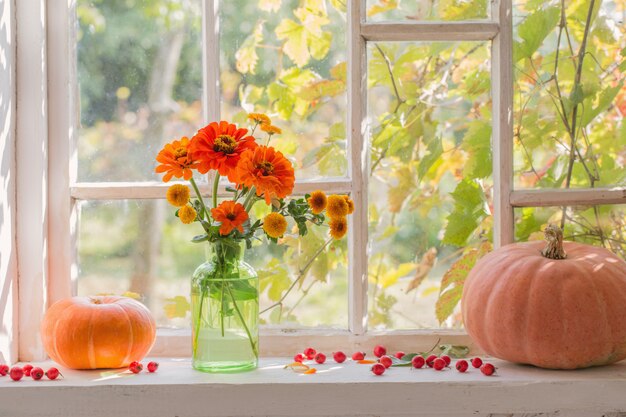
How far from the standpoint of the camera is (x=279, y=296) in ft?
5.40

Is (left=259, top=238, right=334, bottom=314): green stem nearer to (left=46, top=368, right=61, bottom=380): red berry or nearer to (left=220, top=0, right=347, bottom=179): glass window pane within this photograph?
(left=220, top=0, right=347, bottom=179): glass window pane

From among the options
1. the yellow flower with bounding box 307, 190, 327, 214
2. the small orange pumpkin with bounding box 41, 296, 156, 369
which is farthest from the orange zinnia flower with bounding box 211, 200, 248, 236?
the small orange pumpkin with bounding box 41, 296, 156, 369

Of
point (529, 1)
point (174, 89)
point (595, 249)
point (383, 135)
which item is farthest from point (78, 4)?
point (595, 249)

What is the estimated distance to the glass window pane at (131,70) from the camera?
1614mm

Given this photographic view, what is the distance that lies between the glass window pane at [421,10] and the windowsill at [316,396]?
72cm

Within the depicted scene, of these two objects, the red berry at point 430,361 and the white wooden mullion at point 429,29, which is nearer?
the red berry at point 430,361

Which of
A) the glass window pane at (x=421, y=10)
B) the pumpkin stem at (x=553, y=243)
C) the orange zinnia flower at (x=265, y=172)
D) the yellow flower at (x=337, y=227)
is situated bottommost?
the pumpkin stem at (x=553, y=243)

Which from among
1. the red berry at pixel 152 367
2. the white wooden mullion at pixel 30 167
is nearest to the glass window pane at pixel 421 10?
the white wooden mullion at pixel 30 167

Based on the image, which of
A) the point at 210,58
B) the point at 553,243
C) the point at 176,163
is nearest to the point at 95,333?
the point at 176,163

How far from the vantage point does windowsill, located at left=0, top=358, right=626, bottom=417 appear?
1346mm

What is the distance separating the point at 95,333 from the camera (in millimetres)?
1403

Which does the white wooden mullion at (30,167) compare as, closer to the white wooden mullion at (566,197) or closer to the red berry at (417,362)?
the red berry at (417,362)

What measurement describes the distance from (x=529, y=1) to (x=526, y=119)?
23 cm

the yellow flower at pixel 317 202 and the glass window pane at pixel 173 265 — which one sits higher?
the yellow flower at pixel 317 202
